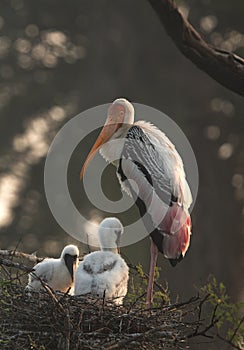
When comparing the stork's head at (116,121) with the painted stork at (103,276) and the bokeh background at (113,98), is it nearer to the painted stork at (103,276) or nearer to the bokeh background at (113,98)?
the painted stork at (103,276)

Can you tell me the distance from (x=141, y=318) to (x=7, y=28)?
903cm

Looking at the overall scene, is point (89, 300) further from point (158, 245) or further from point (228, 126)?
point (228, 126)

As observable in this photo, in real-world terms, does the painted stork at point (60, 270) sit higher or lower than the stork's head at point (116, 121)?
lower

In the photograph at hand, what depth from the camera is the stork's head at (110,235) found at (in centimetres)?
705

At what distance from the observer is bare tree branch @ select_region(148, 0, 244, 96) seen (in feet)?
19.7

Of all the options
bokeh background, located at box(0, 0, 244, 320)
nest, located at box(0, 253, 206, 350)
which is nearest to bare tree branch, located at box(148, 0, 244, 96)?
nest, located at box(0, 253, 206, 350)

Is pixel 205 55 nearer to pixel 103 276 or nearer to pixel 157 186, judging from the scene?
pixel 157 186

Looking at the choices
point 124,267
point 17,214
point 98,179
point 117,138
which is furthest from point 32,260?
point 17,214

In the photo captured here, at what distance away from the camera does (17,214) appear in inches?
556

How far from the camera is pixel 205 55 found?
612cm

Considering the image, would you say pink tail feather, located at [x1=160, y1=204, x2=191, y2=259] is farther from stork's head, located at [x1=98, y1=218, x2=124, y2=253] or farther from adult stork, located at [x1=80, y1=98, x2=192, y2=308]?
stork's head, located at [x1=98, y1=218, x2=124, y2=253]

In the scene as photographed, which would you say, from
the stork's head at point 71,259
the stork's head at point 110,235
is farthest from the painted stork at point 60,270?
the stork's head at point 110,235

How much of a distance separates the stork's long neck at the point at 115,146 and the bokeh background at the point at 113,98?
3.91 metres

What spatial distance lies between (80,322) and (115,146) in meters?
1.82
